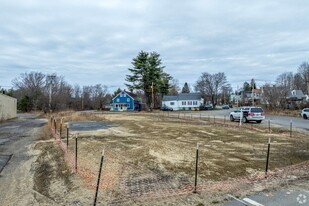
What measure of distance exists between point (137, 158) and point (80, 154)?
7.98ft

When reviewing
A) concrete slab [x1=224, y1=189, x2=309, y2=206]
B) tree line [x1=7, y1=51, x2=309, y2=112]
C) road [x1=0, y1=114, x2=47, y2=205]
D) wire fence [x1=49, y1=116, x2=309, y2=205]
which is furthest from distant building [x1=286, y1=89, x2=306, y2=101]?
road [x1=0, y1=114, x2=47, y2=205]

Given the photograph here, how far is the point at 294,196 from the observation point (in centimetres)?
538

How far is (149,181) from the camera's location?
6391 millimetres

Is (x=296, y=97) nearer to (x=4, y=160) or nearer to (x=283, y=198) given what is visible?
(x=283, y=198)

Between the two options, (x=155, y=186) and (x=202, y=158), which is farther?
(x=202, y=158)

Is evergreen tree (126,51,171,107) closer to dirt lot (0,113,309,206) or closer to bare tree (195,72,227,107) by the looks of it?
bare tree (195,72,227,107)

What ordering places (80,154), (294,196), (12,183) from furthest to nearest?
1. (80,154)
2. (12,183)
3. (294,196)

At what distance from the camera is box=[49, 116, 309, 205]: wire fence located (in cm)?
550

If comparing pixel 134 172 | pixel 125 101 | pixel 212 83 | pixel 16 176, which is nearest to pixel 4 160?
pixel 16 176

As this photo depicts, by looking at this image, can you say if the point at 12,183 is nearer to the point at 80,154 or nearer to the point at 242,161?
the point at 80,154

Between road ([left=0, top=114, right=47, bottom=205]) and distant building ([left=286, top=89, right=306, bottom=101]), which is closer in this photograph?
road ([left=0, top=114, right=47, bottom=205])

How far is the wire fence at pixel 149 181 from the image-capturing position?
550cm

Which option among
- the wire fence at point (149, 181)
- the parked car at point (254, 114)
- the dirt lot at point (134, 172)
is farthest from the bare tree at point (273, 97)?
the wire fence at point (149, 181)

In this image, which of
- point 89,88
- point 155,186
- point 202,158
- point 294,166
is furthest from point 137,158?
point 89,88
